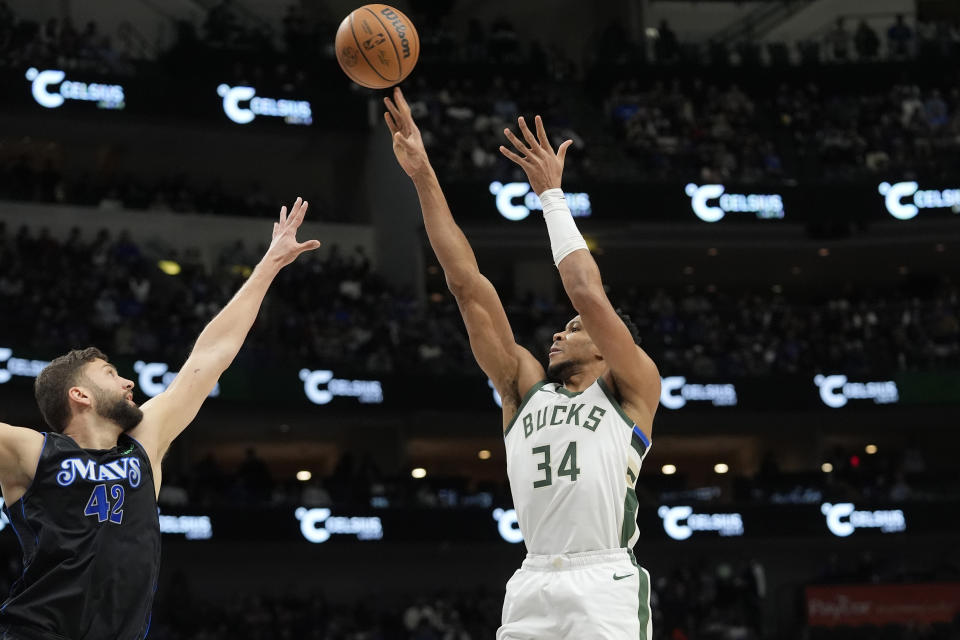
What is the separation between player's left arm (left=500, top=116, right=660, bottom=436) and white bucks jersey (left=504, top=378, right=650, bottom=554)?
0.11 meters

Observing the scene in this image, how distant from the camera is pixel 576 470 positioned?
5.33 metres

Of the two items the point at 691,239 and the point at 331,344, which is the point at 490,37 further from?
the point at 331,344

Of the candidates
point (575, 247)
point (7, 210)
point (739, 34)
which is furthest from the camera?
point (739, 34)

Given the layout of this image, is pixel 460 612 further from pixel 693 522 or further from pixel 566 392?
pixel 566 392

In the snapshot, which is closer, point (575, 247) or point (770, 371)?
point (575, 247)

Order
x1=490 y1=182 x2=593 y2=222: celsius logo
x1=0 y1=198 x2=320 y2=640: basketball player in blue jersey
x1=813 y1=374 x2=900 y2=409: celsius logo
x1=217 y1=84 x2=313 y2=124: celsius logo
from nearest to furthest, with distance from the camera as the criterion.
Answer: x1=0 y1=198 x2=320 y2=640: basketball player in blue jersey < x1=813 y1=374 x2=900 y2=409: celsius logo < x1=490 y1=182 x2=593 y2=222: celsius logo < x1=217 y1=84 x2=313 y2=124: celsius logo

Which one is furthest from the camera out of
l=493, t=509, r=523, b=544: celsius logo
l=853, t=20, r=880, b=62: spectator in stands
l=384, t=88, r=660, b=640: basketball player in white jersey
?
l=853, t=20, r=880, b=62: spectator in stands

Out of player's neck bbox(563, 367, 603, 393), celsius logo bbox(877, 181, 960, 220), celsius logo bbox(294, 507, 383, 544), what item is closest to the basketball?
player's neck bbox(563, 367, 603, 393)

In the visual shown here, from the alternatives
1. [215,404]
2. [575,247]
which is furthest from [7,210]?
[575,247]

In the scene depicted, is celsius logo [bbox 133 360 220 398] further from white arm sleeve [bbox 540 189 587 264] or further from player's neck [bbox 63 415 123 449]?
player's neck [bbox 63 415 123 449]

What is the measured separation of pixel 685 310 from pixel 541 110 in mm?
6330

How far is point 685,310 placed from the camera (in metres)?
29.3

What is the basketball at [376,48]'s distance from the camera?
789cm

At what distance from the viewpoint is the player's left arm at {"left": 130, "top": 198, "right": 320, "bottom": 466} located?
486 centimetres
